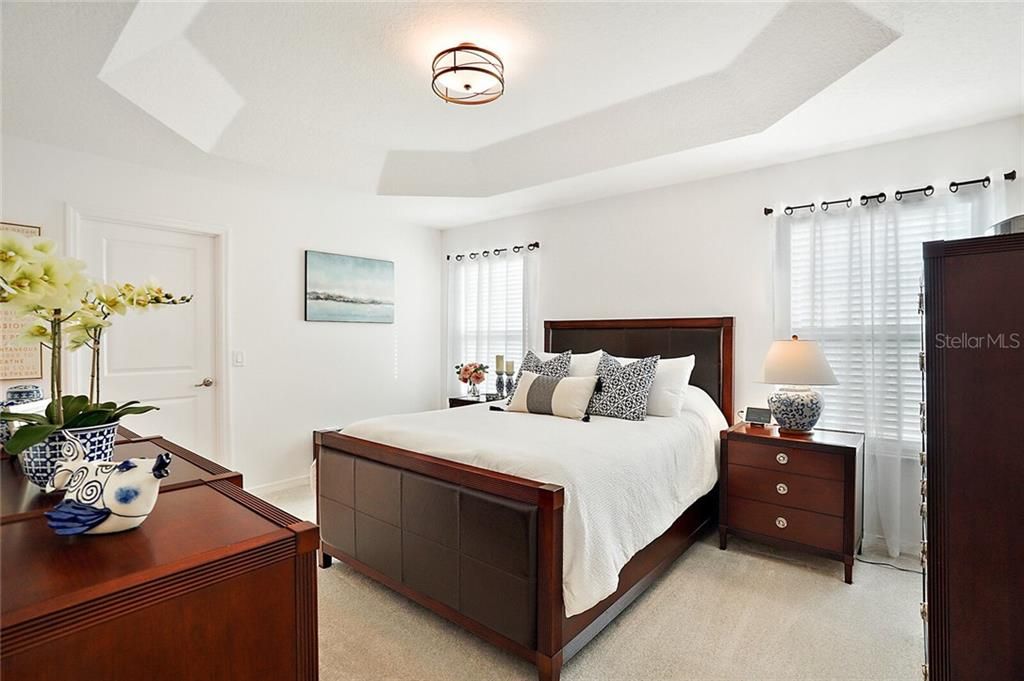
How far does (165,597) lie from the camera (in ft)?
2.59

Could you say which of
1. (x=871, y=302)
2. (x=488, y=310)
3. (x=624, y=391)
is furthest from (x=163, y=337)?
(x=871, y=302)

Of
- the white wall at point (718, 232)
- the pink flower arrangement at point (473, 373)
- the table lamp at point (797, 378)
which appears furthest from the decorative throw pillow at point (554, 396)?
the pink flower arrangement at point (473, 373)

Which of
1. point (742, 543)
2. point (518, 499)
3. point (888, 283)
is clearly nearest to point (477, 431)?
point (518, 499)

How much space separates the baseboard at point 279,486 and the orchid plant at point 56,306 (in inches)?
119

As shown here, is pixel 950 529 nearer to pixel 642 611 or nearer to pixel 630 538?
pixel 630 538

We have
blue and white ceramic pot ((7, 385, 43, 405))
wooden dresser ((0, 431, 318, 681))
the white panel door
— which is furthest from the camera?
the white panel door

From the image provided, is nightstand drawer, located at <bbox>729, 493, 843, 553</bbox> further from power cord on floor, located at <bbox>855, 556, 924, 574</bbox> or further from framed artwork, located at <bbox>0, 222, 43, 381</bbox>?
framed artwork, located at <bbox>0, 222, 43, 381</bbox>

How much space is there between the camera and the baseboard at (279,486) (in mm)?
4012

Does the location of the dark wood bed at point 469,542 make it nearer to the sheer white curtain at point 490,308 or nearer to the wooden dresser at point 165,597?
the wooden dresser at point 165,597

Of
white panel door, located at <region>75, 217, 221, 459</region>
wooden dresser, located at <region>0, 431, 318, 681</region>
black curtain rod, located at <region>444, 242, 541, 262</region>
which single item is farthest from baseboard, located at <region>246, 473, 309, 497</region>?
wooden dresser, located at <region>0, 431, 318, 681</region>

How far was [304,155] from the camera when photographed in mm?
3484

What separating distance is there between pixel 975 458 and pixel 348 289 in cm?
434

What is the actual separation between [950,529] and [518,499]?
4.16 ft

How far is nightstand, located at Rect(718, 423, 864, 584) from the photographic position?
105 inches
